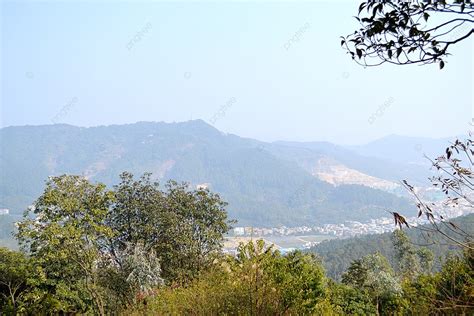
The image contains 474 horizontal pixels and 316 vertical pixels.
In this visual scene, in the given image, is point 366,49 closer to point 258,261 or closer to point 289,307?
point 258,261

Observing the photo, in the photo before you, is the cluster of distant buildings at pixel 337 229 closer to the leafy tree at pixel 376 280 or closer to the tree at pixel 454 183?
the leafy tree at pixel 376 280

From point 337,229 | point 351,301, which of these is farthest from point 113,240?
point 337,229

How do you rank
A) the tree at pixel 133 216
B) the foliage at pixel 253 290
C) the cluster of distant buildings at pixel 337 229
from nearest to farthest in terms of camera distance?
1. the foliage at pixel 253 290
2. the tree at pixel 133 216
3. the cluster of distant buildings at pixel 337 229

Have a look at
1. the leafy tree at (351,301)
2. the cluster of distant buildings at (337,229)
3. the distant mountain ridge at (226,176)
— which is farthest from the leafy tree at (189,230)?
the distant mountain ridge at (226,176)

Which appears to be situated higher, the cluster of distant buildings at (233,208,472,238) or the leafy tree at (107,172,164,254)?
the leafy tree at (107,172,164,254)

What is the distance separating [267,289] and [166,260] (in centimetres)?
865

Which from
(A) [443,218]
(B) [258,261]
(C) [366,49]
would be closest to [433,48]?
(C) [366,49]

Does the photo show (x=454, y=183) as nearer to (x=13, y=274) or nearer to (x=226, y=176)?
(x=13, y=274)

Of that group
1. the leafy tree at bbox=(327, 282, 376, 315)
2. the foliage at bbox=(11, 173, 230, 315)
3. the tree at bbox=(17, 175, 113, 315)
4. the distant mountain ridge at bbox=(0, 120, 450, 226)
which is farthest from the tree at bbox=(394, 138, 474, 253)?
the distant mountain ridge at bbox=(0, 120, 450, 226)

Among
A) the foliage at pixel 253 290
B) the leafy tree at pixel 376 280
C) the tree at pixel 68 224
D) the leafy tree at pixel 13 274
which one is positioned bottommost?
the leafy tree at pixel 376 280

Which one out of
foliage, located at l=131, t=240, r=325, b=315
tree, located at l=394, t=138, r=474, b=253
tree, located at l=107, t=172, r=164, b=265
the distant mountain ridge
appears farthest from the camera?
the distant mountain ridge

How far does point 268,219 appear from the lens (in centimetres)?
11756

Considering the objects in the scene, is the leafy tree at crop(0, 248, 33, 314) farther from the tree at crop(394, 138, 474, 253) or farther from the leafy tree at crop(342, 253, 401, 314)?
the tree at crop(394, 138, 474, 253)

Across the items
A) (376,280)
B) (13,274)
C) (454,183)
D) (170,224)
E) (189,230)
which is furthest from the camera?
(189,230)
